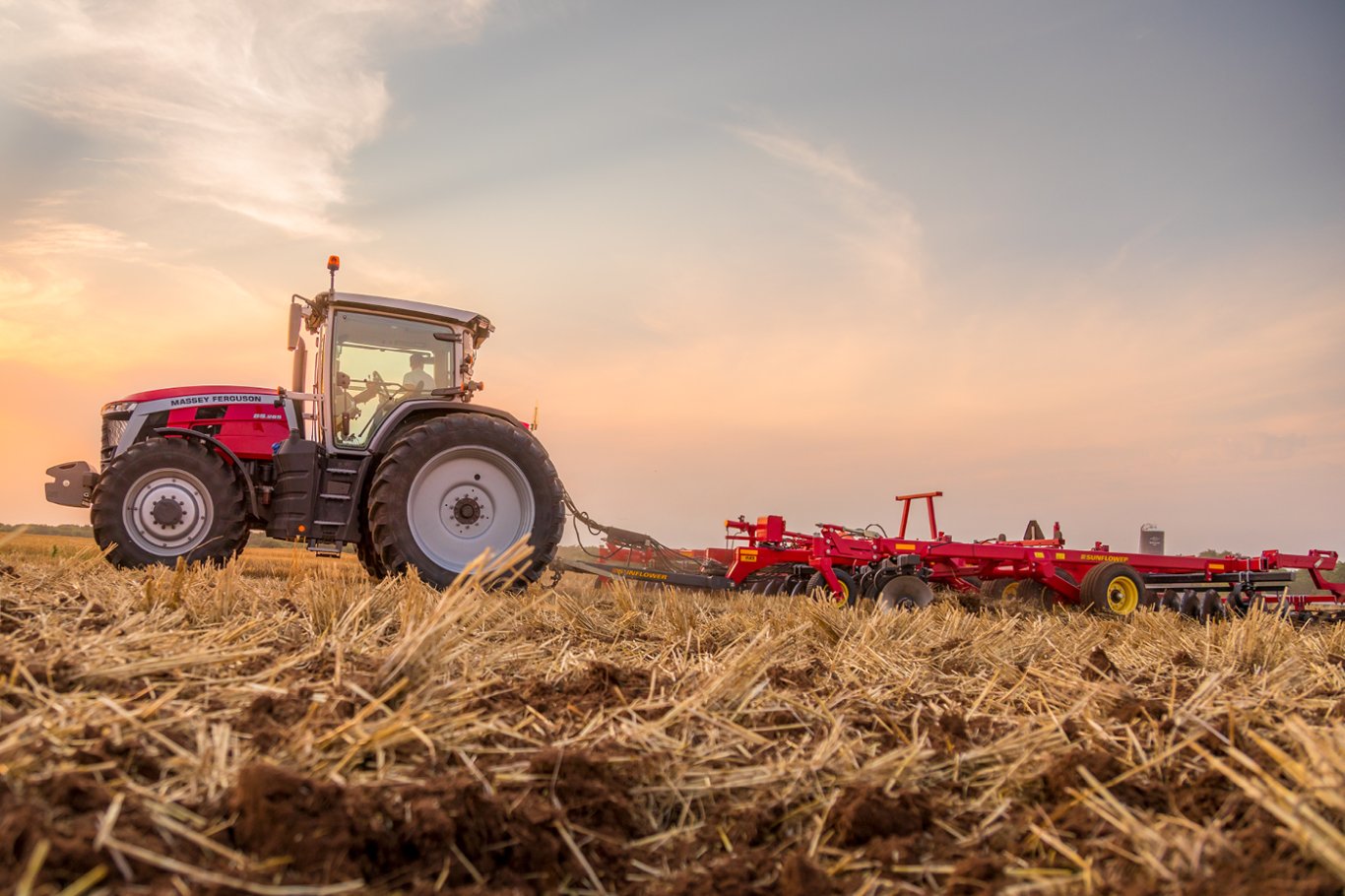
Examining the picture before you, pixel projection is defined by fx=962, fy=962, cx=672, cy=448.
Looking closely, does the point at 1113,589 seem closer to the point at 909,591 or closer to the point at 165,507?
the point at 909,591

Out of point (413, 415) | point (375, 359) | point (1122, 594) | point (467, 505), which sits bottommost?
point (1122, 594)

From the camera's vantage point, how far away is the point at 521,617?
4.34 metres

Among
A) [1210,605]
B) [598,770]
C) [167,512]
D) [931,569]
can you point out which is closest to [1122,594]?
[1210,605]

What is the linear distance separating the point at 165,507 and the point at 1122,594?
980cm

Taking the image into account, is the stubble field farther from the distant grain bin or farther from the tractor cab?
the distant grain bin

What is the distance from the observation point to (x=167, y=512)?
23.2 ft

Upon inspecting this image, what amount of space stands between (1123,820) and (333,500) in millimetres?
6445

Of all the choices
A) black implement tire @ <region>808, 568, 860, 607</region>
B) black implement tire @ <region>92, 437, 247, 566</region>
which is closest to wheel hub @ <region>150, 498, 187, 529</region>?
black implement tire @ <region>92, 437, 247, 566</region>

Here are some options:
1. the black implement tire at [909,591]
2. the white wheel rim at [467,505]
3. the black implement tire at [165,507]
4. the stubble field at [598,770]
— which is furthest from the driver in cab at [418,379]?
the black implement tire at [909,591]

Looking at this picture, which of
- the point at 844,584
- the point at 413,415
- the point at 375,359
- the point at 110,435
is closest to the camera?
the point at 413,415

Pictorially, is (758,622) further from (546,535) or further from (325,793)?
(325,793)

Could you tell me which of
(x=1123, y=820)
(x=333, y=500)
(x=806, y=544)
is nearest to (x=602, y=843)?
(x=1123, y=820)

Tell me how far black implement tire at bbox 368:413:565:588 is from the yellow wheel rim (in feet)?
23.0

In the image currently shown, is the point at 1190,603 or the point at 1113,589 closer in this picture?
the point at 1113,589
